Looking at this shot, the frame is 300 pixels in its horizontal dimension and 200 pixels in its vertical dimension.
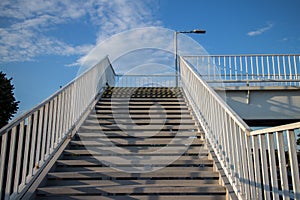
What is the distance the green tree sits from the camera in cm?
938

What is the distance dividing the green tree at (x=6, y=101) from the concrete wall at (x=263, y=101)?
7203mm

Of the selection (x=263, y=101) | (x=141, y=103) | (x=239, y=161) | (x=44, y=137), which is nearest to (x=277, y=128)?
(x=239, y=161)

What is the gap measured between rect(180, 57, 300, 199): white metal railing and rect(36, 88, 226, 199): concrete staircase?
366mm

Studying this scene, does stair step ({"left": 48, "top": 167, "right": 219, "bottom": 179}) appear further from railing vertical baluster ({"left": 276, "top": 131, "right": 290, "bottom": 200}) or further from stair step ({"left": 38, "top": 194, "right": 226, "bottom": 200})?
railing vertical baluster ({"left": 276, "top": 131, "right": 290, "bottom": 200})

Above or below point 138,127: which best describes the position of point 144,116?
above

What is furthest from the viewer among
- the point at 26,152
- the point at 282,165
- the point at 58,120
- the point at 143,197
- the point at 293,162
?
the point at 58,120

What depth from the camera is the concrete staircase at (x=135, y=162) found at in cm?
308

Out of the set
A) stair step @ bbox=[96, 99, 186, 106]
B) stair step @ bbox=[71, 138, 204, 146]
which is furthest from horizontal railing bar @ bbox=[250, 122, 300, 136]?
stair step @ bbox=[96, 99, 186, 106]

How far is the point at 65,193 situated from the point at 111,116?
8.47ft

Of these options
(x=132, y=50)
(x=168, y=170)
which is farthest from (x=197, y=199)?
(x=132, y=50)

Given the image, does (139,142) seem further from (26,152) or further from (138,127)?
(26,152)

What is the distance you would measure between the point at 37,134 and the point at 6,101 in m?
7.22

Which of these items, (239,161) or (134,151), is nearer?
(239,161)

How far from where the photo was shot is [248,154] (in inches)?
96.6
